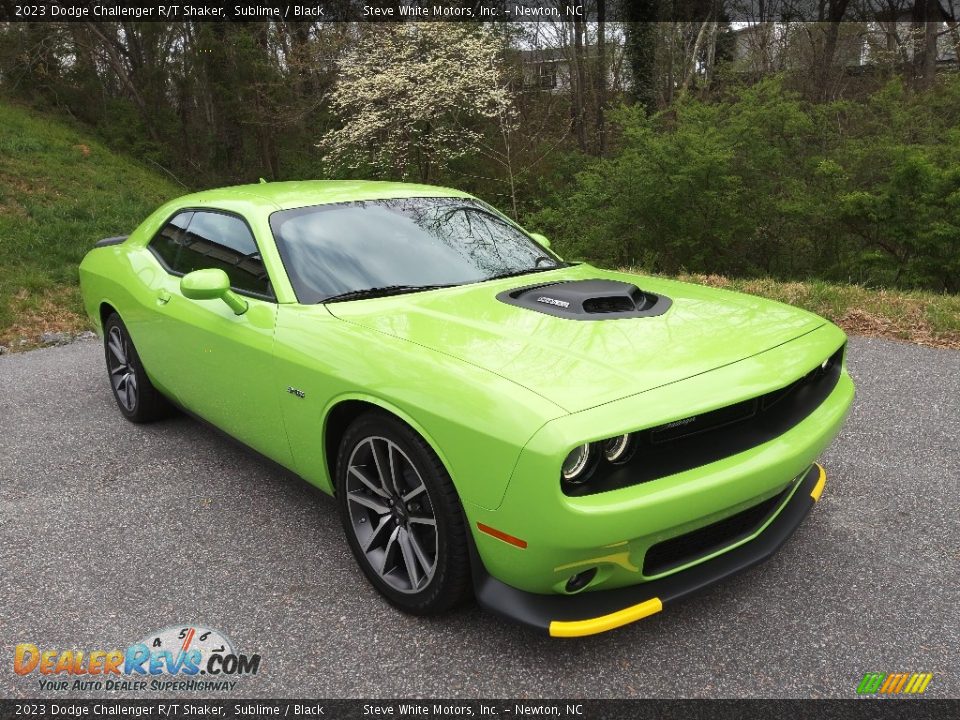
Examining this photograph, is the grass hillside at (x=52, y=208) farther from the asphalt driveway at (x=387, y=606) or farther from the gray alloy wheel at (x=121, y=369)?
the asphalt driveway at (x=387, y=606)

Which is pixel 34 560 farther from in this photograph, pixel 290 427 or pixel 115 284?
pixel 115 284

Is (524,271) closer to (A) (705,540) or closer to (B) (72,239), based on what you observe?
(A) (705,540)

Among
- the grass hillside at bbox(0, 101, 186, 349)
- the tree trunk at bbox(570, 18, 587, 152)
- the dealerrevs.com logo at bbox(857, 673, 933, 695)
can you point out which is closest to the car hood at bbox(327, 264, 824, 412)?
the dealerrevs.com logo at bbox(857, 673, 933, 695)

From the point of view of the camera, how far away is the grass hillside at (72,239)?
6281 mm

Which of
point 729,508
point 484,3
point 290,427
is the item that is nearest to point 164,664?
point 290,427

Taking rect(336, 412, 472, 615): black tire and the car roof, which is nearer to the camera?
rect(336, 412, 472, 615): black tire

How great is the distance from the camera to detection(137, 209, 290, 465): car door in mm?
3043

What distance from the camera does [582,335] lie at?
2.52 m

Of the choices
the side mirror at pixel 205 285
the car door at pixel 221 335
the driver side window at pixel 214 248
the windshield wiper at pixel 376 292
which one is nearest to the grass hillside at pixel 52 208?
the driver side window at pixel 214 248

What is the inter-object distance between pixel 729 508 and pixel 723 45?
21.9 m

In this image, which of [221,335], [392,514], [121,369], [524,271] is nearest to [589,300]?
[524,271]

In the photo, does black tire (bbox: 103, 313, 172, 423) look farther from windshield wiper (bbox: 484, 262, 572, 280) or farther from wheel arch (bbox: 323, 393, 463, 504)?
windshield wiper (bbox: 484, 262, 572, 280)

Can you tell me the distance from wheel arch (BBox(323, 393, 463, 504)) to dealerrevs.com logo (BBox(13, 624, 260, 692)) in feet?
2.32
